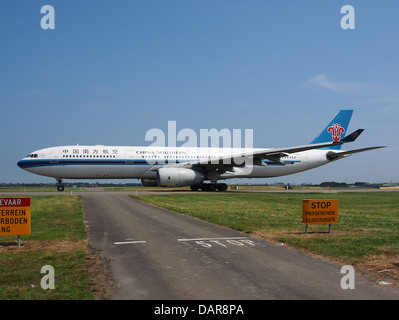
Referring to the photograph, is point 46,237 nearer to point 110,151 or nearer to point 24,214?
point 24,214

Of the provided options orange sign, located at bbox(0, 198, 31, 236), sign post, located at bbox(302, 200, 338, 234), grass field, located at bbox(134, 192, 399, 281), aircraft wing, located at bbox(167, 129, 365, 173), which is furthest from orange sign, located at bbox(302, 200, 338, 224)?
aircraft wing, located at bbox(167, 129, 365, 173)

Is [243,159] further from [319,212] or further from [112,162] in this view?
[319,212]

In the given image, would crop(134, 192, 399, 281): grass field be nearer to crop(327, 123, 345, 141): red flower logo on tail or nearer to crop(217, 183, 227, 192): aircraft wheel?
crop(217, 183, 227, 192): aircraft wheel

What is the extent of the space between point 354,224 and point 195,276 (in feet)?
33.8

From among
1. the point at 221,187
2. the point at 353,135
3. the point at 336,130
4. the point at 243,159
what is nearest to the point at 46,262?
the point at 243,159

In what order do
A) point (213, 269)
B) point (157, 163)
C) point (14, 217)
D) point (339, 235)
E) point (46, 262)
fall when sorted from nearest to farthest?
point (213, 269) < point (46, 262) < point (14, 217) < point (339, 235) < point (157, 163)

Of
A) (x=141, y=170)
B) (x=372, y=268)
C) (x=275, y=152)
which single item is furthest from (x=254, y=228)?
(x=141, y=170)

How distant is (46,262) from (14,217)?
2.97 m

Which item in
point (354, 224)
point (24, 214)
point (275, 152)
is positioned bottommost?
point (354, 224)

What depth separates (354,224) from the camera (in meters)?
15.7

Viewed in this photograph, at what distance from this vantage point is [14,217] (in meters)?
11.2

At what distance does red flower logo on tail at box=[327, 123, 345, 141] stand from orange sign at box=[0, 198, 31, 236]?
4147cm

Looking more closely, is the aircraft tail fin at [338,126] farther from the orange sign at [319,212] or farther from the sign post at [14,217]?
the sign post at [14,217]
